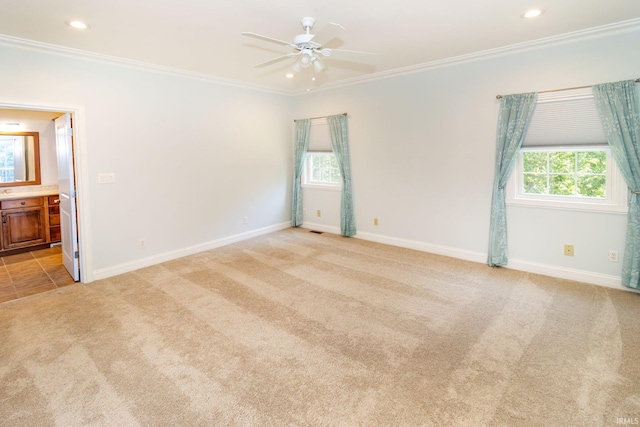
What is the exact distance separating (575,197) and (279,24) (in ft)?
12.0

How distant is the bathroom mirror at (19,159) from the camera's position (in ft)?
17.5

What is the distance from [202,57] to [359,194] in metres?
3.05

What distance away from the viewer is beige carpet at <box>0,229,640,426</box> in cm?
192

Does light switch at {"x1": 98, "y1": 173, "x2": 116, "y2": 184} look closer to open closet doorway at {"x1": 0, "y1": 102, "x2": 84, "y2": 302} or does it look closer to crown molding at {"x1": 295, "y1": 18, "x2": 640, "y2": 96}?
open closet doorway at {"x1": 0, "y1": 102, "x2": 84, "y2": 302}

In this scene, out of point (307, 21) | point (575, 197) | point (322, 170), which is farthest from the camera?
point (322, 170)

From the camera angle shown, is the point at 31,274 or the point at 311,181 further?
the point at 311,181

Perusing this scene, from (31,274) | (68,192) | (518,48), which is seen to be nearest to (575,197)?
(518,48)

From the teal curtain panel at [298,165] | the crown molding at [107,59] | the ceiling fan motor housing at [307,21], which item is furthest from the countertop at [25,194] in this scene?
the ceiling fan motor housing at [307,21]

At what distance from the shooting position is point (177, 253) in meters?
4.79

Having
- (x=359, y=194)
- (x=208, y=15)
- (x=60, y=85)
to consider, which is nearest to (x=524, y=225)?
(x=359, y=194)

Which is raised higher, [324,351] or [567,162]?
[567,162]

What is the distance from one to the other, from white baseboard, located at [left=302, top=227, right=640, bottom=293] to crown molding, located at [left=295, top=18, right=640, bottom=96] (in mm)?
2451

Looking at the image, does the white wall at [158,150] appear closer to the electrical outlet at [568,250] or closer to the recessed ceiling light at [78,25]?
the recessed ceiling light at [78,25]

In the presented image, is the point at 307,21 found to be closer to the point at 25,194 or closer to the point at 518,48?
the point at 518,48
